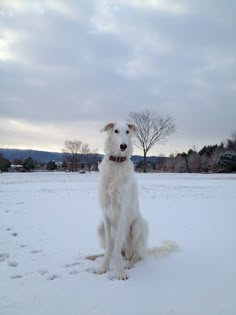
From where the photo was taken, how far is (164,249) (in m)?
4.09

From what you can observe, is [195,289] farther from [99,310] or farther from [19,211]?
[19,211]

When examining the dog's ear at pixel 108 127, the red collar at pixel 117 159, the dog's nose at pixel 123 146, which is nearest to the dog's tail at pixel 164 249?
the red collar at pixel 117 159

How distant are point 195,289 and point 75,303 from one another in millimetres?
1294

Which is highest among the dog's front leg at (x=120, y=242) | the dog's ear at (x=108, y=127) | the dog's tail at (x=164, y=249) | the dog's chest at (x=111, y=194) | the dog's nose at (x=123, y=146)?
the dog's ear at (x=108, y=127)

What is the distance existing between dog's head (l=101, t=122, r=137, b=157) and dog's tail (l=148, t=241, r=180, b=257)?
1.52 m

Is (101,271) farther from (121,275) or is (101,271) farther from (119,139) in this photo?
(119,139)

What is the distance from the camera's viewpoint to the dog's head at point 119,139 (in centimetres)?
360

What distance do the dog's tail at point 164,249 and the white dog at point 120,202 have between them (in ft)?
0.70

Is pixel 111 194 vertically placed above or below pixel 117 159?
below

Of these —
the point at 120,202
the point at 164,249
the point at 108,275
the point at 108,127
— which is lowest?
the point at 108,275

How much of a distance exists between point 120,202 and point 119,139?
0.84 meters

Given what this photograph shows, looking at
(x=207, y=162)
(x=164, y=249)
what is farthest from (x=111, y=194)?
(x=207, y=162)

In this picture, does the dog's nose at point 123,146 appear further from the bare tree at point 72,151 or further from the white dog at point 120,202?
the bare tree at point 72,151

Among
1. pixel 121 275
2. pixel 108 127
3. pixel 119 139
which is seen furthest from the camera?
pixel 108 127
